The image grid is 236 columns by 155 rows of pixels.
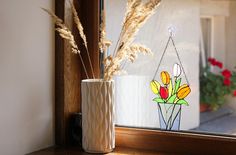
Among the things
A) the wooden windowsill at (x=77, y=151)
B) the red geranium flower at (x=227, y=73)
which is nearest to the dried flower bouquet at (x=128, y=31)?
the wooden windowsill at (x=77, y=151)

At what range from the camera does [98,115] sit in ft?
4.16

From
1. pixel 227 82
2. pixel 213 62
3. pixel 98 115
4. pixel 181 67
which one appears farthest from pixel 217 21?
pixel 98 115

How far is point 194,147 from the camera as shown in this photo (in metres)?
1.25

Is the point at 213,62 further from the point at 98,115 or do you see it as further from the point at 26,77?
the point at 26,77

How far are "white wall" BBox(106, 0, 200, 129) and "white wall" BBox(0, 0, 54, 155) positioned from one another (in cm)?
38

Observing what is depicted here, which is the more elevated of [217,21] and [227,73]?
[217,21]

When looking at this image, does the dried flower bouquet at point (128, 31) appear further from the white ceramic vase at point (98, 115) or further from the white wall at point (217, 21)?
the white wall at point (217, 21)

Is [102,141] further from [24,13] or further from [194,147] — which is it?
[24,13]

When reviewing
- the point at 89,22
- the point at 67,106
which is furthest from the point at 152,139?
the point at 89,22

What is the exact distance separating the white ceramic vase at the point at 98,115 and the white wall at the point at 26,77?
0.19 metres

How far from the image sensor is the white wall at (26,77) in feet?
3.80

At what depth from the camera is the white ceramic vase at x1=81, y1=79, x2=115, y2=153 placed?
1.27 meters

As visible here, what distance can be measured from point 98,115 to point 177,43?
0.47m

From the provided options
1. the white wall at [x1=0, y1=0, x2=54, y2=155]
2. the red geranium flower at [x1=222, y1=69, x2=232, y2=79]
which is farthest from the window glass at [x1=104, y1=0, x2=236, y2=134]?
the white wall at [x1=0, y1=0, x2=54, y2=155]
